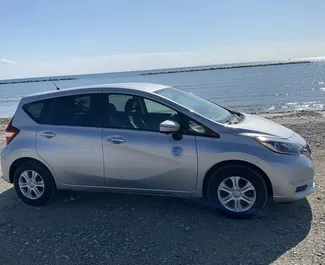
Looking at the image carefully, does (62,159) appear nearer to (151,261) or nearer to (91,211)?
(91,211)

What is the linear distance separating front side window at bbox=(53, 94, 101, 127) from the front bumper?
2.40 m

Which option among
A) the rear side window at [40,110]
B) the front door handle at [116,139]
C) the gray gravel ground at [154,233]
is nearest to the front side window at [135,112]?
the front door handle at [116,139]

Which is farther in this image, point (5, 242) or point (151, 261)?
point (5, 242)

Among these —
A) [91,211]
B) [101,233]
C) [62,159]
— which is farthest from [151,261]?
[62,159]

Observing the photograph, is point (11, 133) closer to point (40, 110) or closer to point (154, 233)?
point (40, 110)

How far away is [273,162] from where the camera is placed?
4.38 m

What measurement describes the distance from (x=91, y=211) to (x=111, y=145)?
41.7 inches

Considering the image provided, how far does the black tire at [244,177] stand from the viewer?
14.7 feet

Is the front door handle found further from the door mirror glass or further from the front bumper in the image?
the front bumper

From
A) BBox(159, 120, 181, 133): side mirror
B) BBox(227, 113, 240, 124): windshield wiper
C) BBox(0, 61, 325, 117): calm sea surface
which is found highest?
BBox(159, 120, 181, 133): side mirror

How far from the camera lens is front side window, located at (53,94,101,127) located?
5.12m

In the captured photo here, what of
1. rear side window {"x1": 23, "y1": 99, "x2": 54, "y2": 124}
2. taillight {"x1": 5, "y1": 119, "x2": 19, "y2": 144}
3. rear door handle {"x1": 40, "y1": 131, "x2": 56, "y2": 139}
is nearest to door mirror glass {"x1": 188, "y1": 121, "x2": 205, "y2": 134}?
rear door handle {"x1": 40, "y1": 131, "x2": 56, "y2": 139}

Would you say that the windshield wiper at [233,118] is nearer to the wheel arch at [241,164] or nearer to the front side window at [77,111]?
the wheel arch at [241,164]

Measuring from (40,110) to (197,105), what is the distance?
2373 mm
